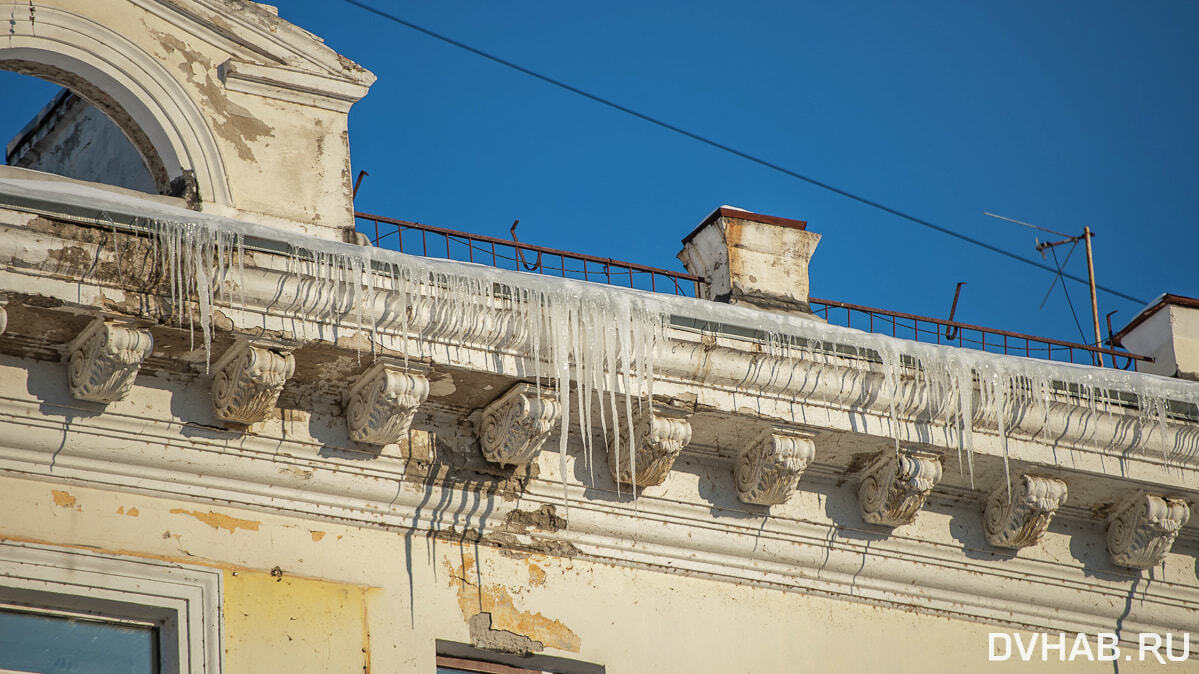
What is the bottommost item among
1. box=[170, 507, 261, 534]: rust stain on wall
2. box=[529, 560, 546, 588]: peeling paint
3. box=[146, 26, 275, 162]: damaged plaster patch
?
box=[529, 560, 546, 588]: peeling paint

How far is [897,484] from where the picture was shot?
7699mm

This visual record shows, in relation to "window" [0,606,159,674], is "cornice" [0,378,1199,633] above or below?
above

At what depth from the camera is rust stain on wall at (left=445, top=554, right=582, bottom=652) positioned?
6980mm

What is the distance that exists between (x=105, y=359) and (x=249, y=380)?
558 millimetres

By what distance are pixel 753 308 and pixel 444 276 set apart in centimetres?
181

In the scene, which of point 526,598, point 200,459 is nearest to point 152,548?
point 200,459

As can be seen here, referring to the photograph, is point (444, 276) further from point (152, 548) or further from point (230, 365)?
point (152, 548)

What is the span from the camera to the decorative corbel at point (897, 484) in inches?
303

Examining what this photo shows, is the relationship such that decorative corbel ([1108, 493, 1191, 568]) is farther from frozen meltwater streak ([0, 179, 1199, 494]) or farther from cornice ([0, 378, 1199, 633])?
frozen meltwater streak ([0, 179, 1199, 494])

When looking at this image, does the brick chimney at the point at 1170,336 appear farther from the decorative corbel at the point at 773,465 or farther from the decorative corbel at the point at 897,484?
the decorative corbel at the point at 773,465

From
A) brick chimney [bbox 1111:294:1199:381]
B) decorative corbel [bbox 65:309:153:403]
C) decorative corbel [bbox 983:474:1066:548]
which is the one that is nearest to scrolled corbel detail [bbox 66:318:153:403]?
decorative corbel [bbox 65:309:153:403]

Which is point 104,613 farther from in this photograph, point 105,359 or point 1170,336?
point 1170,336

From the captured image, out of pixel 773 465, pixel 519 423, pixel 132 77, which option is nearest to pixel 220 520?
pixel 519 423

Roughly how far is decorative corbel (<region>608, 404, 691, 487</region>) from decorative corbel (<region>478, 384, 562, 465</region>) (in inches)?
13.0
